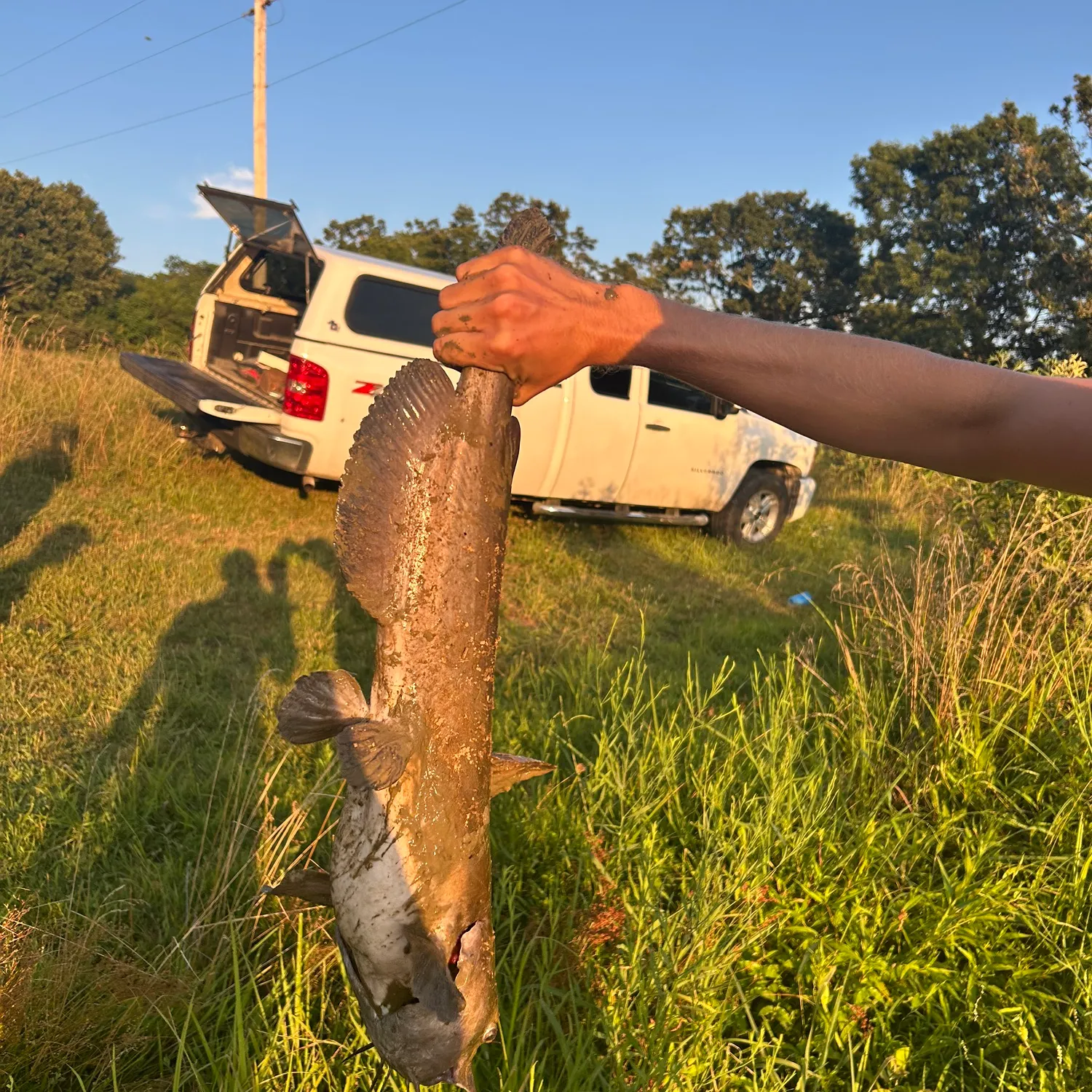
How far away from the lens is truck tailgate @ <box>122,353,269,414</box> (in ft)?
21.6

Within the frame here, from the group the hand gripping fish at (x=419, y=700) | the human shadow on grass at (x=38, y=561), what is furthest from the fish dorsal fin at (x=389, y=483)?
the human shadow on grass at (x=38, y=561)

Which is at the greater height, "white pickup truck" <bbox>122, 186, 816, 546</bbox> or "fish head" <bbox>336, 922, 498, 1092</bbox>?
"white pickup truck" <bbox>122, 186, 816, 546</bbox>

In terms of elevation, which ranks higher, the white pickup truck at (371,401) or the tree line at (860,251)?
the tree line at (860,251)

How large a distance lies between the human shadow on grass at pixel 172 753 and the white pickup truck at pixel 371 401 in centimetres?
179

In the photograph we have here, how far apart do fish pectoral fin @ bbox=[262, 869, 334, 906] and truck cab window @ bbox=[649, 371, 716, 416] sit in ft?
21.7

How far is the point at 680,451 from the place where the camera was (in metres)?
8.20

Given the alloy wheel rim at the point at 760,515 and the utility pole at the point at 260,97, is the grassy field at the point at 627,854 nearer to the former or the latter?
the alloy wheel rim at the point at 760,515

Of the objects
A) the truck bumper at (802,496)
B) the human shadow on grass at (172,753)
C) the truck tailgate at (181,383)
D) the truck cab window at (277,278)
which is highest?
the truck cab window at (277,278)

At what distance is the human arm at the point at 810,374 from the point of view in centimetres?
127

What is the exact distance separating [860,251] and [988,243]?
5.38 meters

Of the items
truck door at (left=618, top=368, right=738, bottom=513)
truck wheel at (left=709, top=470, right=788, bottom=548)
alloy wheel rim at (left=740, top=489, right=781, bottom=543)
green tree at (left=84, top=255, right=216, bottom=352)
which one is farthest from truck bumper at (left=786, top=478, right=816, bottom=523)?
green tree at (left=84, top=255, right=216, bottom=352)

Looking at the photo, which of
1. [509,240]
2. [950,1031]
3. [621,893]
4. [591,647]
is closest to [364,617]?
[591,647]

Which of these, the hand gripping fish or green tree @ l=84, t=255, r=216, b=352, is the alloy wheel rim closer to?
the hand gripping fish

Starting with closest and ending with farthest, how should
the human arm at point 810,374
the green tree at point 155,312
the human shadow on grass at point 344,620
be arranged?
the human arm at point 810,374, the human shadow on grass at point 344,620, the green tree at point 155,312
